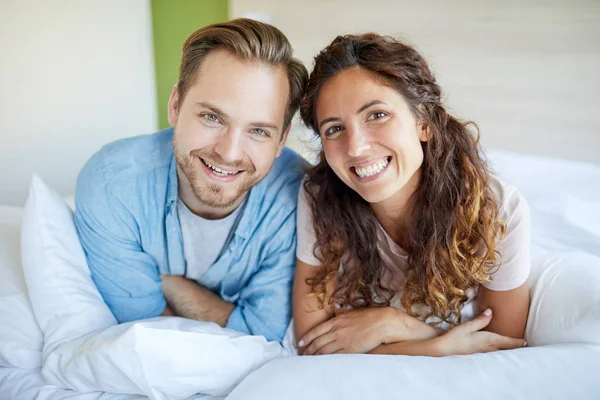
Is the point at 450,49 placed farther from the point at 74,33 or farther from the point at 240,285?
the point at 74,33

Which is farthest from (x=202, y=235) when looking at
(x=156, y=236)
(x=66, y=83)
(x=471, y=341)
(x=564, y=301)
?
(x=66, y=83)

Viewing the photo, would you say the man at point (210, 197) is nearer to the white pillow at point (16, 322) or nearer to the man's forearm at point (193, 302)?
the man's forearm at point (193, 302)

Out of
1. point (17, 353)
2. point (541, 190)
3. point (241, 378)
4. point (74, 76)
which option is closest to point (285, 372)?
point (241, 378)

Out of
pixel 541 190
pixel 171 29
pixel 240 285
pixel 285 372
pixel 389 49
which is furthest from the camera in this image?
pixel 171 29

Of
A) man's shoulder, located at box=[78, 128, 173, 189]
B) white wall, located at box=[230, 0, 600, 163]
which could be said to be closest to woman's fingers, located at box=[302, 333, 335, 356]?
man's shoulder, located at box=[78, 128, 173, 189]

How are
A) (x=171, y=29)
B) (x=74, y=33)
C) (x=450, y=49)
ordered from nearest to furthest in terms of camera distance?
(x=450, y=49)
(x=74, y=33)
(x=171, y=29)

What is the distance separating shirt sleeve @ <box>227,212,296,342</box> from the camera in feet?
4.13

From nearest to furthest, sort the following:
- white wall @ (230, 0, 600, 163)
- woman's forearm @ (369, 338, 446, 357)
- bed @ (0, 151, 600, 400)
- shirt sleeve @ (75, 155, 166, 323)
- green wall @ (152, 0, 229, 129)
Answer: bed @ (0, 151, 600, 400), woman's forearm @ (369, 338, 446, 357), shirt sleeve @ (75, 155, 166, 323), white wall @ (230, 0, 600, 163), green wall @ (152, 0, 229, 129)

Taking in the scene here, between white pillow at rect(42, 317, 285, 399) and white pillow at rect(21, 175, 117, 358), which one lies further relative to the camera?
white pillow at rect(21, 175, 117, 358)

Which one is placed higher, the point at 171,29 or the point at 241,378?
the point at 171,29

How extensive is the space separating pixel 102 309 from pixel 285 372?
19.5 inches

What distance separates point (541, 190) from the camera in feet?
5.21

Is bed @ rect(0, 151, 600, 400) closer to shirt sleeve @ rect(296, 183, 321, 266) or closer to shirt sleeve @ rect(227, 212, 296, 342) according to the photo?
shirt sleeve @ rect(227, 212, 296, 342)

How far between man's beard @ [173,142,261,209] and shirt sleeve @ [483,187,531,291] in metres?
0.55
